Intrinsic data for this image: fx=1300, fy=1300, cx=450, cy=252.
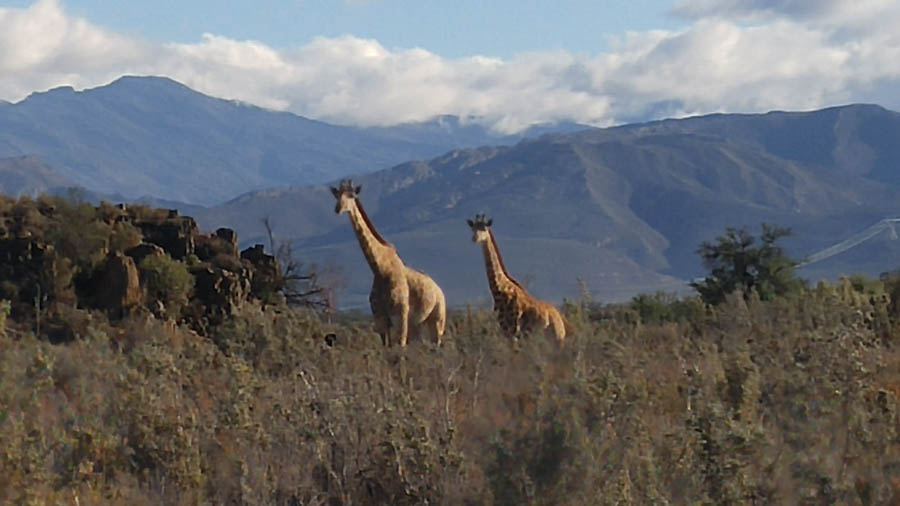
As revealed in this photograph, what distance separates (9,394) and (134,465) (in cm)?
118

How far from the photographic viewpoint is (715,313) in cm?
1686

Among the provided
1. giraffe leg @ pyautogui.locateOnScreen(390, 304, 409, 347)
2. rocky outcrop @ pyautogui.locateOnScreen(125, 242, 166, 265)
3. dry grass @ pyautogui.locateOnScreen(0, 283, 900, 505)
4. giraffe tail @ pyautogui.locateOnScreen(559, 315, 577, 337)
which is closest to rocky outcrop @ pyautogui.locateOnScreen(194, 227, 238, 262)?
rocky outcrop @ pyautogui.locateOnScreen(125, 242, 166, 265)

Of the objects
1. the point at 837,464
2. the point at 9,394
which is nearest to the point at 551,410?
the point at 837,464

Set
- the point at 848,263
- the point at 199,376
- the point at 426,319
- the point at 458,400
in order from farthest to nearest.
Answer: the point at 848,263
the point at 426,319
the point at 199,376
the point at 458,400

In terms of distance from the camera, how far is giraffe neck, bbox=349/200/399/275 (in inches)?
517

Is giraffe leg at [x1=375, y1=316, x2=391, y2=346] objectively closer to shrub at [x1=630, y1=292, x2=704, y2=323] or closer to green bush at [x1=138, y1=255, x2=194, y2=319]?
green bush at [x1=138, y1=255, x2=194, y2=319]

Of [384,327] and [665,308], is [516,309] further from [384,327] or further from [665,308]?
[665,308]

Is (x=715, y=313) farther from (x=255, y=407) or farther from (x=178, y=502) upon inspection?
(x=178, y=502)

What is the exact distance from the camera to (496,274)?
1434cm

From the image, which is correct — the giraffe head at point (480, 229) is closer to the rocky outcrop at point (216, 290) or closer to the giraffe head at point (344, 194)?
the giraffe head at point (344, 194)

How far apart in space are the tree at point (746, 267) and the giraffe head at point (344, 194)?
11.4 meters

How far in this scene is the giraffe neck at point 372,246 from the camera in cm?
1313

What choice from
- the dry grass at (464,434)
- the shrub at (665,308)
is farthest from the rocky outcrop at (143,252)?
the dry grass at (464,434)

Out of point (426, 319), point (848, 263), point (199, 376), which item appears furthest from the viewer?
point (848, 263)
